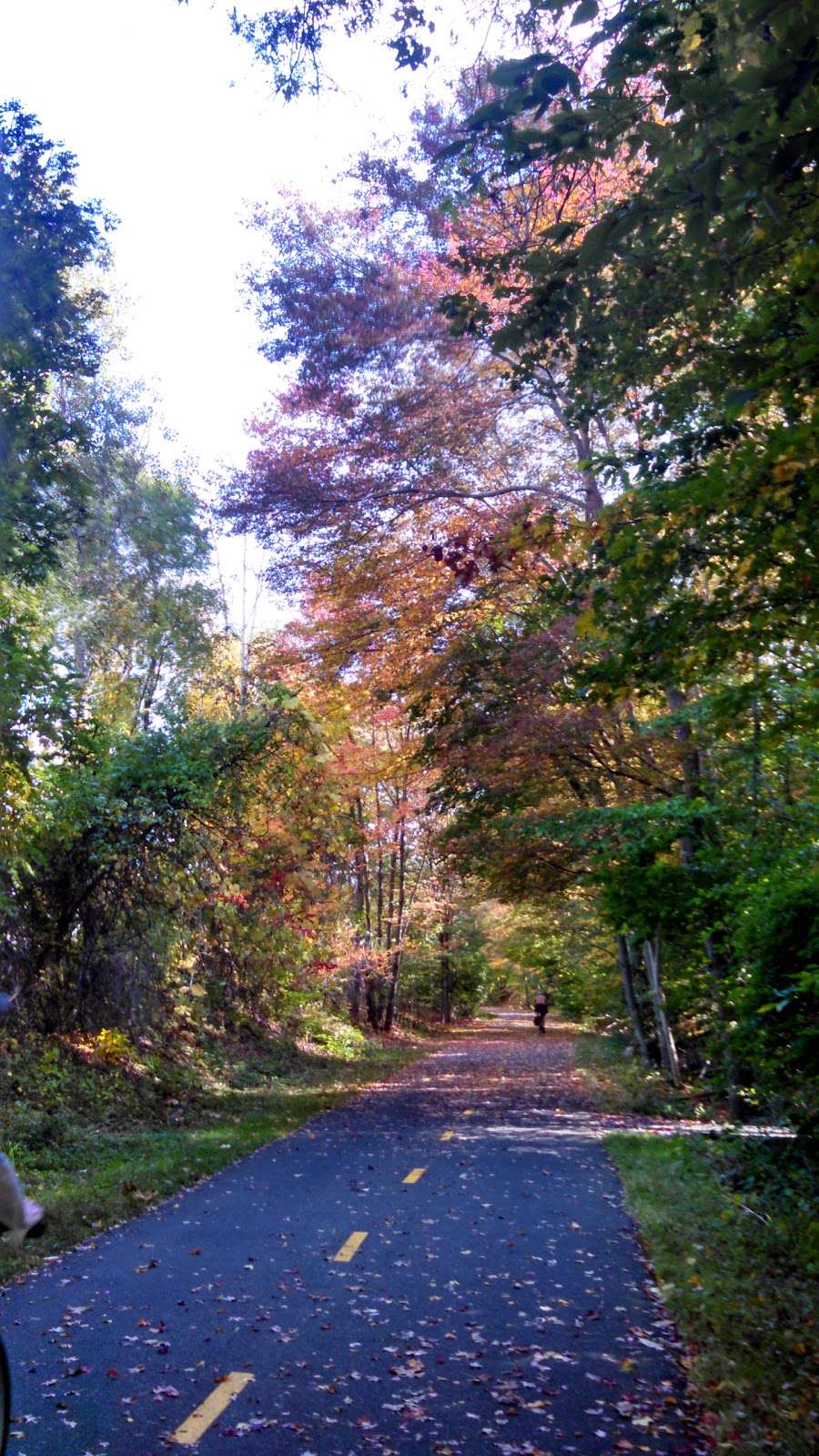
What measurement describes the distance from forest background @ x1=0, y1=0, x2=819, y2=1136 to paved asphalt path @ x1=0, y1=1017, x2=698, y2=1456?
2653 millimetres

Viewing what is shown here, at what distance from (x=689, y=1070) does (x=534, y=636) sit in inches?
435

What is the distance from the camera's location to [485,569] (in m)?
17.9

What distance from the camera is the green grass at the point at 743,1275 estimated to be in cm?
530

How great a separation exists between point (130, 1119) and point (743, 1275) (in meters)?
9.54

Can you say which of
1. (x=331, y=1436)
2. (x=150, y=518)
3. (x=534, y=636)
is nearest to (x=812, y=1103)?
(x=331, y=1436)

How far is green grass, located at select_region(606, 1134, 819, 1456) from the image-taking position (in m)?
5.30

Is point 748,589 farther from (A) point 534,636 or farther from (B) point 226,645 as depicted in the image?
(B) point 226,645

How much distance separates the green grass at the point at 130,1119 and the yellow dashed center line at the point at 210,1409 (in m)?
2.58

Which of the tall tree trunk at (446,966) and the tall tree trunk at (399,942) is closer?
the tall tree trunk at (399,942)

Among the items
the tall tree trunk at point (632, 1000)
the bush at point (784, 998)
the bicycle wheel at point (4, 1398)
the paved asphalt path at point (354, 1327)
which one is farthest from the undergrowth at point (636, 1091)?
the bicycle wheel at point (4, 1398)

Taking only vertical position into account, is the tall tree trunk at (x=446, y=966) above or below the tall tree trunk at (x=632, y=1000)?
above

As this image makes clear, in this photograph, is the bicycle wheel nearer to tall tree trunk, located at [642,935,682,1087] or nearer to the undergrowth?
the undergrowth

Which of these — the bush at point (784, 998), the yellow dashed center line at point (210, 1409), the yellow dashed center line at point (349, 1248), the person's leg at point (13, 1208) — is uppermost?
the bush at point (784, 998)

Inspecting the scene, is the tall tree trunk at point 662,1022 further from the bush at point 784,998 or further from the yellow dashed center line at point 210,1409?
the yellow dashed center line at point 210,1409
